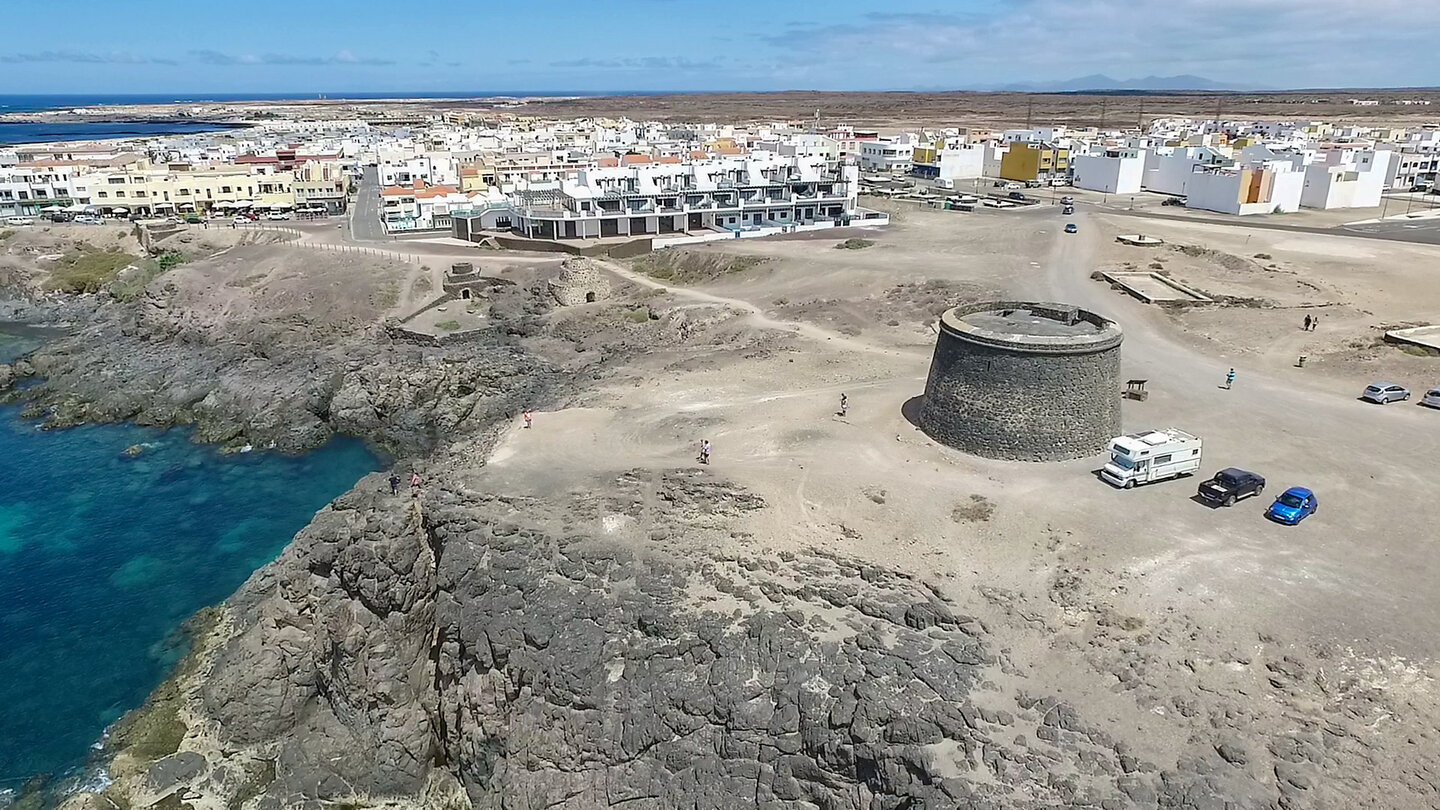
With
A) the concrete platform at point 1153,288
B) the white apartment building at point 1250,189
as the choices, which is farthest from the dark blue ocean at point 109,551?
the white apartment building at point 1250,189

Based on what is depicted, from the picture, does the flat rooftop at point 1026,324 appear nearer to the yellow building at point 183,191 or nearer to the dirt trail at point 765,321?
the dirt trail at point 765,321

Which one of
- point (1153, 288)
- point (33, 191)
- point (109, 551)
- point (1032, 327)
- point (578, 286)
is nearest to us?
point (1032, 327)

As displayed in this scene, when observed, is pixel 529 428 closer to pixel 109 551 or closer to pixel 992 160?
pixel 109 551

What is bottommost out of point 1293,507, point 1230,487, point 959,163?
point 1293,507

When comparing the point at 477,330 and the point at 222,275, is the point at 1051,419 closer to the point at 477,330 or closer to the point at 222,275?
the point at 477,330

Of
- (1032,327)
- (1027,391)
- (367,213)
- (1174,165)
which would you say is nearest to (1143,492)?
(1027,391)

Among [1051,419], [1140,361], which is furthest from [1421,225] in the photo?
[1051,419]
